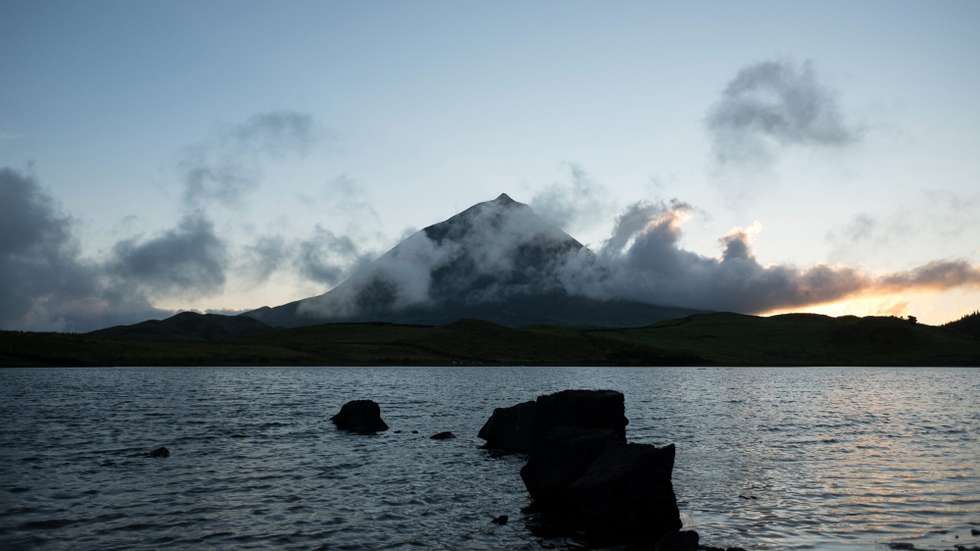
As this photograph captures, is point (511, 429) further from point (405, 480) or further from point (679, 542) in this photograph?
point (679, 542)

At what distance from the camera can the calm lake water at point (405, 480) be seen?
27172 mm

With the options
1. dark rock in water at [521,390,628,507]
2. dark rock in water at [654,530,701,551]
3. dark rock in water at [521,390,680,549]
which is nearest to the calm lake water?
dark rock in water at [521,390,680,549]

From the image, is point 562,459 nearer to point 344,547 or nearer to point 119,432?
point 344,547

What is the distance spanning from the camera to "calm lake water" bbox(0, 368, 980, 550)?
1070 inches

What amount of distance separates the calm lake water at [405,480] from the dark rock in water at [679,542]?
254 cm

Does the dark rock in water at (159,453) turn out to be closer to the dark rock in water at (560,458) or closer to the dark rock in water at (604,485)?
the dark rock in water at (560,458)

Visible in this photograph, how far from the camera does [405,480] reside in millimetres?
39406

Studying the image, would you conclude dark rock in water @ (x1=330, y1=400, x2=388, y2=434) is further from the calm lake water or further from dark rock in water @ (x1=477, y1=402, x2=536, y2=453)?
dark rock in water @ (x1=477, y1=402, x2=536, y2=453)

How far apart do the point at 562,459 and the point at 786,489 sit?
1218 centimetres

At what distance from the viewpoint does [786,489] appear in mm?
35688

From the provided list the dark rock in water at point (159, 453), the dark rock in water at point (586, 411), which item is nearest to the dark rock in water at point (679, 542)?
the dark rock in water at point (586, 411)

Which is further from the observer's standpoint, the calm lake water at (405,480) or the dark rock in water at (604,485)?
the dark rock in water at (604,485)

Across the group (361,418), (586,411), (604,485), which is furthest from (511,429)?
(604,485)

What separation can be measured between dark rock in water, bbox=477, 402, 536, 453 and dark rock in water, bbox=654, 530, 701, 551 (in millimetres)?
26706
